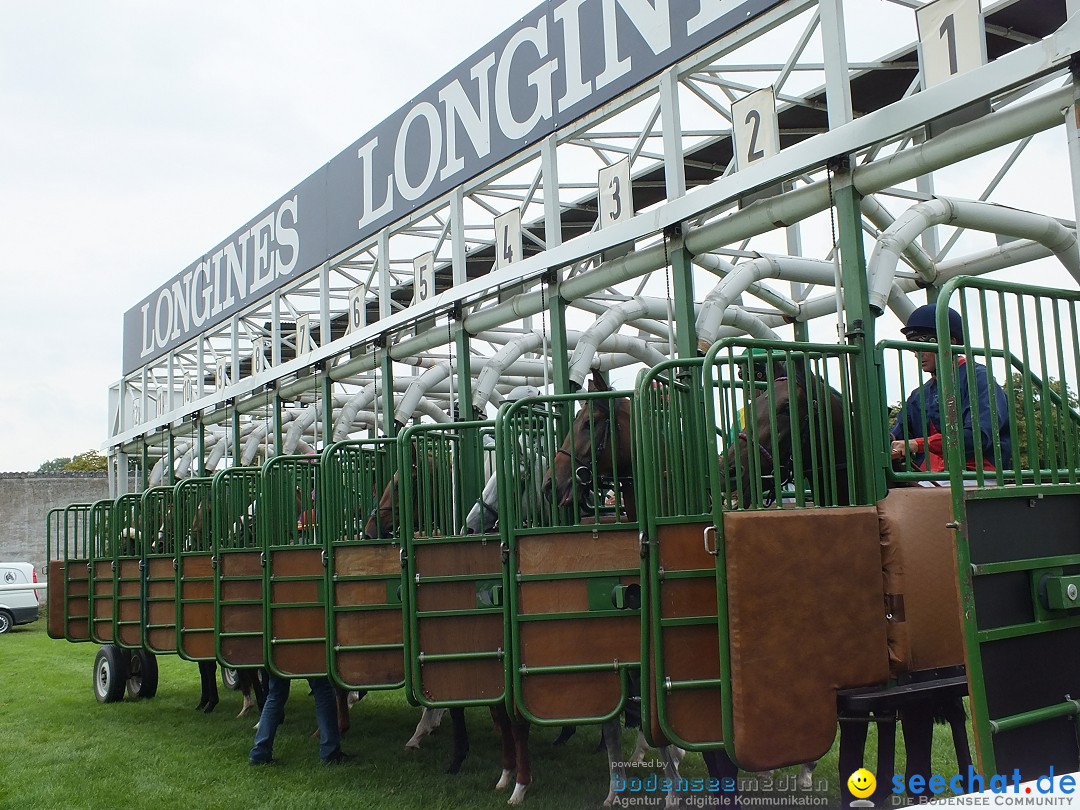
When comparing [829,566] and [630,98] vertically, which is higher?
[630,98]

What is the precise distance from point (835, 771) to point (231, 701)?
6.60 m

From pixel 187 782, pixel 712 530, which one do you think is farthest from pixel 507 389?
pixel 712 530

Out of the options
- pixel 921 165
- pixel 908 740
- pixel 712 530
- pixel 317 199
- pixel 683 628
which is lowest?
pixel 908 740

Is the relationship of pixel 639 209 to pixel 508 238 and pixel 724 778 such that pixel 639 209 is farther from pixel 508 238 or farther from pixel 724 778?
pixel 724 778

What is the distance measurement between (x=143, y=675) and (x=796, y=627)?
28.5ft

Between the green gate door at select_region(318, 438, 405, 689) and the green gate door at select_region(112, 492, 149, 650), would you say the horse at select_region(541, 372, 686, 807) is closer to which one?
the green gate door at select_region(318, 438, 405, 689)

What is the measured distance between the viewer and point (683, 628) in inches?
176

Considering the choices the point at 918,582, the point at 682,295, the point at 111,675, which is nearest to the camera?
the point at 918,582

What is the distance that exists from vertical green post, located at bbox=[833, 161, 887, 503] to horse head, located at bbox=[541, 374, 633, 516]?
1.18 m

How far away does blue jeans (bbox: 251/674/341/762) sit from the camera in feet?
23.1

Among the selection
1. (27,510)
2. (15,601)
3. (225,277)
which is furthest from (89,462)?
(225,277)

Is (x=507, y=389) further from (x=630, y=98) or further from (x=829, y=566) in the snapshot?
(x=829, y=566)

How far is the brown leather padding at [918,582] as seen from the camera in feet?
13.8

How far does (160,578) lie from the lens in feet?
29.6
